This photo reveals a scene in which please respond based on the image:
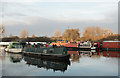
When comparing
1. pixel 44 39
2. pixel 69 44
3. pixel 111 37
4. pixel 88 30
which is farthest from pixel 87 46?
pixel 44 39

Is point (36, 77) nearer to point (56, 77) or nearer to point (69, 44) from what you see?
point (56, 77)

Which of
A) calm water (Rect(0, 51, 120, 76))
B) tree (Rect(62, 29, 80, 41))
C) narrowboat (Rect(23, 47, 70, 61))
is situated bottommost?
calm water (Rect(0, 51, 120, 76))

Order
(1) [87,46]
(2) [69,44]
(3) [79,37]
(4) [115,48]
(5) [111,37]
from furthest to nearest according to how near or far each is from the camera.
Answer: (3) [79,37] → (5) [111,37] → (2) [69,44] → (1) [87,46] → (4) [115,48]

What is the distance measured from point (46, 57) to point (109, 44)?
3626 centimetres

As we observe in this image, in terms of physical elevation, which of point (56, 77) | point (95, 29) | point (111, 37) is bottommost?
point (56, 77)

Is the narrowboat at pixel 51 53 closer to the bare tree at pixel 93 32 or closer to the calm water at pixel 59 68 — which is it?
the calm water at pixel 59 68

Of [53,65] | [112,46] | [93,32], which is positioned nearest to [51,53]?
[53,65]

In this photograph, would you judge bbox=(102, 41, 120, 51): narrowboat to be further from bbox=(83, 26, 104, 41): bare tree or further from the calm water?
bbox=(83, 26, 104, 41): bare tree

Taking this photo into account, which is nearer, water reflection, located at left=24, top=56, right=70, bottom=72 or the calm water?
the calm water

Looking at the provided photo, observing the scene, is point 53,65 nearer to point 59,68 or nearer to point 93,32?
point 59,68

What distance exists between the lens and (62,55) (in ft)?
90.0

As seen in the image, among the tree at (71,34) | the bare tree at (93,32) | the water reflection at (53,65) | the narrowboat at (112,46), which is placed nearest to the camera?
the water reflection at (53,65)

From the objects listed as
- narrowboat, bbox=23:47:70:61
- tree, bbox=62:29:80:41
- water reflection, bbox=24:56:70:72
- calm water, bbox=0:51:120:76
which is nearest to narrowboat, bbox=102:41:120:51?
calm water, bbox=0:51:120:76

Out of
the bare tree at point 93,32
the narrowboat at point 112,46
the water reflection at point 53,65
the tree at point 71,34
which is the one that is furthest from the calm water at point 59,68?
the tree at point 71,34
